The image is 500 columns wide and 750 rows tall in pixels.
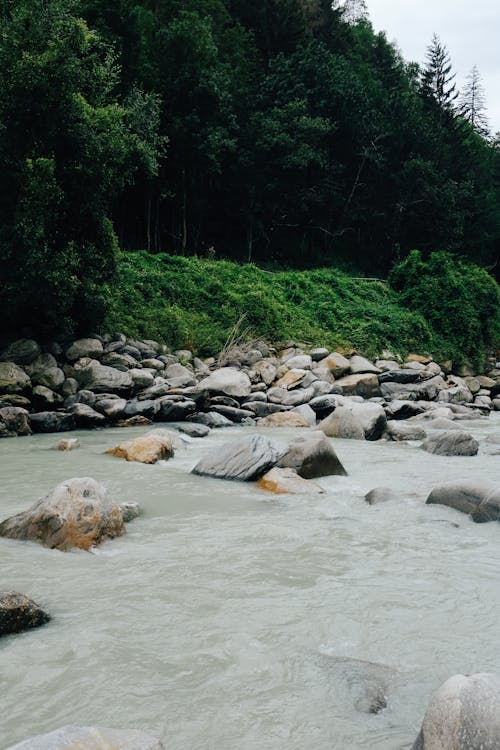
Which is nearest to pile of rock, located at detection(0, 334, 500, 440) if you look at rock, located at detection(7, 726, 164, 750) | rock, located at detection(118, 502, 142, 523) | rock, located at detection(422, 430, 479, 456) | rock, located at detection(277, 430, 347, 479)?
rock, located at detection(422, 430, 479, 456)

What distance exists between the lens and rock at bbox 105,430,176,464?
8.13 meters

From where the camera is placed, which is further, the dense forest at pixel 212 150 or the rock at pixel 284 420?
the dense forest at pixel 212 150

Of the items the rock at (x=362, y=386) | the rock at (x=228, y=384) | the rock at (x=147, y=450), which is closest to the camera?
the rock at (x=147, y=450)

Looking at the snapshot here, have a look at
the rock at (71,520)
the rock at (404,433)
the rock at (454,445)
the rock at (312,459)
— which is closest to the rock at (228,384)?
the rock at (404,433)

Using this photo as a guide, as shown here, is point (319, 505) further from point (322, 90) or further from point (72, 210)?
point (322, 90)

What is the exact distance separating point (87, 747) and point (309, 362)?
15091mm

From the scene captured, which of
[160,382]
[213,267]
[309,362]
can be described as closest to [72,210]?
[160,382]

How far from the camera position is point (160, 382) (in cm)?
1380

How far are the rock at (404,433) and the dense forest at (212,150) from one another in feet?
22.3

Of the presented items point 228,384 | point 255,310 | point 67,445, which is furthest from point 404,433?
point 255,310

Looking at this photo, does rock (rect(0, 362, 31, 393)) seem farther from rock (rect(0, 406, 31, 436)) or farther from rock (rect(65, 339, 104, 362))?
rock (rect(65, 339, 104, 362))

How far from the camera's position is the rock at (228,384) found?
13.7m

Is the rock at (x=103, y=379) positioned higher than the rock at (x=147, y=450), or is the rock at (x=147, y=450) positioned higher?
the rock at (x=103, y=379)

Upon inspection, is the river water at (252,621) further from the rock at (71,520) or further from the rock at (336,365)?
the rock at (336,365)
